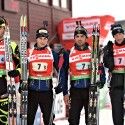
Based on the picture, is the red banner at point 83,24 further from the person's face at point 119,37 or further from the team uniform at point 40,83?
the team uniform at point 40,83

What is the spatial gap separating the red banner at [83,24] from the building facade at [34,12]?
0.47 m

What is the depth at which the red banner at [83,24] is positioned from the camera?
16219 millimetres

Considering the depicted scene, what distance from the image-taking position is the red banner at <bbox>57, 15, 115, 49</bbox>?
1622cm

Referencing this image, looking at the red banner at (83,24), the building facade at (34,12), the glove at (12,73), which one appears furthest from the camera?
the red banner at (83,24)

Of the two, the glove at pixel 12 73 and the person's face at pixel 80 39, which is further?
the person's face at pixel 80 39

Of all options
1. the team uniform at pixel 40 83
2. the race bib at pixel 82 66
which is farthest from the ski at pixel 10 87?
the race bib at pixel 82 66

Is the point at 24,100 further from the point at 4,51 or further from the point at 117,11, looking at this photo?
the point at 117,11

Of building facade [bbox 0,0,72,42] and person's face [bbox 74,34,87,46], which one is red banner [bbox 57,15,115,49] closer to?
building facade [bbox 0,0,72,42]

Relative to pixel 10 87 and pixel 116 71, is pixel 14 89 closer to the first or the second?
pixel 10 87

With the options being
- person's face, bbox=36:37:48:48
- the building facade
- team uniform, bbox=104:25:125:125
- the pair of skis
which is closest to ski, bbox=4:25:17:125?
the pair of skis

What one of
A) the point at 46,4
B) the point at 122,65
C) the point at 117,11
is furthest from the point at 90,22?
the point at 117,11

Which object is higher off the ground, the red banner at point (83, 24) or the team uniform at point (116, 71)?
the red banner at point (83, 24)

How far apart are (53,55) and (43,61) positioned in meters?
0.25

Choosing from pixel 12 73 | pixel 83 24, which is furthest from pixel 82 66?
pixel 83 24
